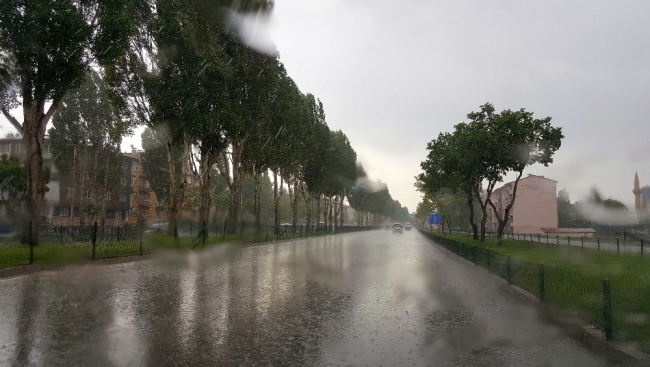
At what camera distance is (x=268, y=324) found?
8.13 metres

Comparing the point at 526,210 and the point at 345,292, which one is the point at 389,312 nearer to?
the point at 345,292

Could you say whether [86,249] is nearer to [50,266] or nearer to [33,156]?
[50,266]

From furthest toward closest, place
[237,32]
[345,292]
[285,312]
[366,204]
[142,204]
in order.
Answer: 1. [366,204]
2. [142,204]
3. [237,32]
4. [345,292]
5. [285,312]

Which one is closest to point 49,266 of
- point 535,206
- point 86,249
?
point 86,249

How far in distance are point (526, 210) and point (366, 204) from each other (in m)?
48.2

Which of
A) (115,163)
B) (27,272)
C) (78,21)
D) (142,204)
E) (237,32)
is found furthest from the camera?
(142,204)

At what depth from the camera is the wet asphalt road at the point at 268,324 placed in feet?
20.4

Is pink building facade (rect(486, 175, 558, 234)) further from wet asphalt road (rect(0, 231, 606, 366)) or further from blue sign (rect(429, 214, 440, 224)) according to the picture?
wet asphalt road (rect(0, 231, 606, 366))

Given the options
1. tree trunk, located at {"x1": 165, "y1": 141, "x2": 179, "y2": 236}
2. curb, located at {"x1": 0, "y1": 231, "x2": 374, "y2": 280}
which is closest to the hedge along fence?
curb, located at {"x1": 0, "y1": 231, "x2": 374, "y2": 280}

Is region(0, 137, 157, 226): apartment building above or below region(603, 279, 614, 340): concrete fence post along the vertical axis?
above

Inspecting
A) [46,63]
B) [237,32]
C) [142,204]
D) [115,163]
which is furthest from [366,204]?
[46,63]

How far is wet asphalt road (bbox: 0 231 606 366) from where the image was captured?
6215 millimetres

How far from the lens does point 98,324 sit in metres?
7.93

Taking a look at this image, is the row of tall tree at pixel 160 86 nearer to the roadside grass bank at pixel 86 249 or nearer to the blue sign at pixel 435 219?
the roadside grass bank at pixel 86 249
